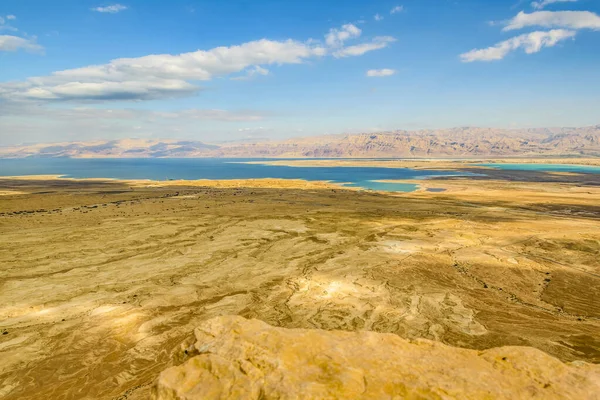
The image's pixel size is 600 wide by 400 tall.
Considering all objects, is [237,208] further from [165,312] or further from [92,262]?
[165,312]

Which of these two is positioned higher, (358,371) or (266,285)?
(358,371)

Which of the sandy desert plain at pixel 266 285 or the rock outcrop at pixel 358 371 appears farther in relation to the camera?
the sandy desert plain at pixel 266 285

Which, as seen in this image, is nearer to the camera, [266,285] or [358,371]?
[358,371]

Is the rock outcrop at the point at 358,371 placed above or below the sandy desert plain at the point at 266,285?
above

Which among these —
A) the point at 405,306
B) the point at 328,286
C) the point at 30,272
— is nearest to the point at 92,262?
the point at 30,272
